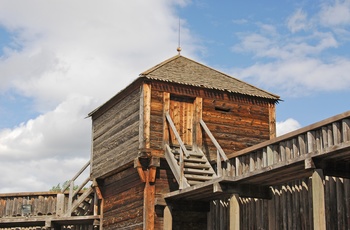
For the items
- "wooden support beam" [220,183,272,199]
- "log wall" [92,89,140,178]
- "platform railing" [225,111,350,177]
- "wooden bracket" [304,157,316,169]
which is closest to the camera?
"platform railing" [225,111,350,177]

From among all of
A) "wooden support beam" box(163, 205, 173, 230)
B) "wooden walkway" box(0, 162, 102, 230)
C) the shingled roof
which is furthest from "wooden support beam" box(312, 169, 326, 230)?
"wooden walkway" box(0, 162, 102, 230)

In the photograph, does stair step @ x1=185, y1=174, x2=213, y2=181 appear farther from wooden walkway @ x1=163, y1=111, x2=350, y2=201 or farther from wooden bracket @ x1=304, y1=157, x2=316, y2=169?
wooden bracket @ x1=304, y1=157, x2=316, y2=169

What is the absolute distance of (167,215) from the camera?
20828mm

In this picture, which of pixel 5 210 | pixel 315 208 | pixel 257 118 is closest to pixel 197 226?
pixel 257 118

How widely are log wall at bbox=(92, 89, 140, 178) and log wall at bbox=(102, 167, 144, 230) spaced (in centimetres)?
50

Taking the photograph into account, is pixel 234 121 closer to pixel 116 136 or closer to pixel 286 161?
pixel 116 136

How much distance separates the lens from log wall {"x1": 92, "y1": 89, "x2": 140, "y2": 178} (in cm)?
2283

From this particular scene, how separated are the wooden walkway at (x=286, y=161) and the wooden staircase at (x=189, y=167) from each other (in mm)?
509

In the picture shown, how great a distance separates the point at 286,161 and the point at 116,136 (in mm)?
10447

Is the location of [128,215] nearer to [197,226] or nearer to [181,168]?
[197,226]

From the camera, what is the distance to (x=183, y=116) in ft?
75.1

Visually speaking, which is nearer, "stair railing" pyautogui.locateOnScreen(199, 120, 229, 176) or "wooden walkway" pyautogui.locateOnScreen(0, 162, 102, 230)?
"stair railing" pyautogui.locateOnScreen(199, 120, 229, 176)

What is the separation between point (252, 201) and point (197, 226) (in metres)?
3.43

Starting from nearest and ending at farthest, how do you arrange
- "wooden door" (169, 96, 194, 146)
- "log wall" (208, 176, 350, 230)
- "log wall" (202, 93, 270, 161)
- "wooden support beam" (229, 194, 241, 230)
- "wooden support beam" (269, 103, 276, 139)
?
"log wall" (208, 176, 350, 230), "wooden support beam" (229, 194, 241, 230), "wooden door" (169, 96, 194, 146), "log wall" (202, 93, 270, 161), "wooden support beam" (269, 103, 276, 139)
